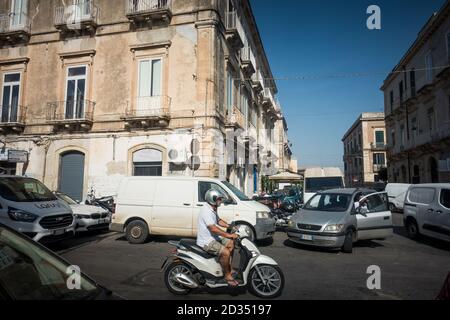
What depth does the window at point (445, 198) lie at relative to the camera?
9.15m

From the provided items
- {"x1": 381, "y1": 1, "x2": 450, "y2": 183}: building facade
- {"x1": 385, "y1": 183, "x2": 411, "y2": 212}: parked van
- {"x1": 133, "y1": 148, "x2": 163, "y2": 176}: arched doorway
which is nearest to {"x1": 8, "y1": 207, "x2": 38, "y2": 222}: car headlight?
{"x1": 133, "y1": 148, "x2": 163, "y2": 176}: arched doorway

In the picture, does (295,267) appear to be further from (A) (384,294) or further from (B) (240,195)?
(B) (240,195)

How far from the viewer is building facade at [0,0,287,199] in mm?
15062

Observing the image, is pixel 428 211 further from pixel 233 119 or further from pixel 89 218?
pixel 89 218

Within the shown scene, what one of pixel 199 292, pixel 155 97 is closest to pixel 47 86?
pixel 155 97

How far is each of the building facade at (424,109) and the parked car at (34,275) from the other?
80.8 ft

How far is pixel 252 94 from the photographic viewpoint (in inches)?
971

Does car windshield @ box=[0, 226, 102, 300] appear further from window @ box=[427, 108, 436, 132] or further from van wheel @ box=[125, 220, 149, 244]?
window @ box=[427, 108, 436, 132]

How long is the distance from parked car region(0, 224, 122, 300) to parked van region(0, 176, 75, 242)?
554cm

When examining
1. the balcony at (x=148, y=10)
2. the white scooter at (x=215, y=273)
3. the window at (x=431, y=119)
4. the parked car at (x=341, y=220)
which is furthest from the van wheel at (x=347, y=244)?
the window at (x=431, y=119)

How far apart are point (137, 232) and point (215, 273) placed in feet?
17.6

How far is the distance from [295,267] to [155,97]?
37.5 ft

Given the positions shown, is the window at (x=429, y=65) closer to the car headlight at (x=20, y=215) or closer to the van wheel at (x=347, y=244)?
the van wheel at (x=347, y=244)

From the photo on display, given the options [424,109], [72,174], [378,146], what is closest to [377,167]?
[378,146]
